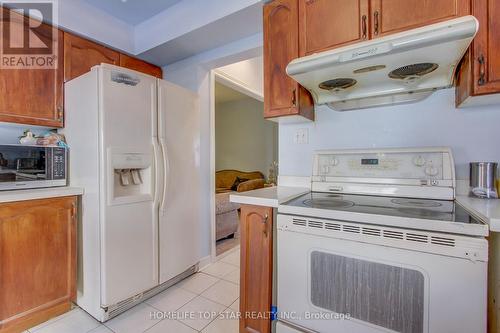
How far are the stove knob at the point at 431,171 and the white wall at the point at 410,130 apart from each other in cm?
14

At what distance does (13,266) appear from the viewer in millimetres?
1444

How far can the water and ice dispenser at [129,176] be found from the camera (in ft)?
5.25

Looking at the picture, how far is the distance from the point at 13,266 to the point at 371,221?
2077 millimetres

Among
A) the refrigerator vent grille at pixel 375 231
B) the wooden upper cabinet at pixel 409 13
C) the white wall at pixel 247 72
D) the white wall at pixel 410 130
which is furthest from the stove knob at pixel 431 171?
the white wall at pixel 247 72

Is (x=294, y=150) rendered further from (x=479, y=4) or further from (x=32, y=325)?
(x=32, y=325)

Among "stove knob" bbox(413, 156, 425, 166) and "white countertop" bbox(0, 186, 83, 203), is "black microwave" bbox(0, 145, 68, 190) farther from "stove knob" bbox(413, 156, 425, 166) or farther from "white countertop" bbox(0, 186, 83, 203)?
"stove knob" bbox(413, 156, 425, 166)

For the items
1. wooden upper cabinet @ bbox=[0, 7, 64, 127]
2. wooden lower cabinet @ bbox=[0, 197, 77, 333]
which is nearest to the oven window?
wooden lower cabinet @ bbox=[0, 197, 77, 333]

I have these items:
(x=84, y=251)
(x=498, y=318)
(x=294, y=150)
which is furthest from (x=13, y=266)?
(x=498, y=318)

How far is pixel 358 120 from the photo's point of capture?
161 cm

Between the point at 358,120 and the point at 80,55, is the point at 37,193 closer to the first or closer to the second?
the point at 80,55

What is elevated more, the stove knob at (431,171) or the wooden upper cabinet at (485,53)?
the wooden upper cabinet at (485,53)

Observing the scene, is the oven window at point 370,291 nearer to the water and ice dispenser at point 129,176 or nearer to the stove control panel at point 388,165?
the stove control panel at point 388,165

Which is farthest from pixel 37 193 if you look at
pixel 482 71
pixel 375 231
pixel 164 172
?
pixel 482 71

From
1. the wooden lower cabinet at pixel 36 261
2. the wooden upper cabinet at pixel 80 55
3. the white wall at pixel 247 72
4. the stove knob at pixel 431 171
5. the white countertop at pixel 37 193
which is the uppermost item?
the white wall at pixel 247 72
